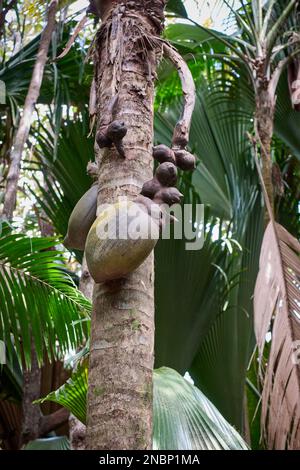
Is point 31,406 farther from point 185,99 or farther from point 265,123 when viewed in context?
point 185,99

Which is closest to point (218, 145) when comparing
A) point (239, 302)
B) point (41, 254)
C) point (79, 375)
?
point (239, 302)

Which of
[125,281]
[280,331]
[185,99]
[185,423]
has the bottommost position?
[185,423]

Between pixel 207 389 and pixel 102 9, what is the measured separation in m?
2.44

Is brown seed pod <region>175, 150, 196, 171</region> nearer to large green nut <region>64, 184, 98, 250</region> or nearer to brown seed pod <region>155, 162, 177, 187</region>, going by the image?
brown seed pod <region>155, 162, 177, 187</region>

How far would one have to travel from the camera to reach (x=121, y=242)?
1331 millimetres

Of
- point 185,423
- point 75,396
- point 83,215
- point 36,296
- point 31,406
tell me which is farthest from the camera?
point 31,406

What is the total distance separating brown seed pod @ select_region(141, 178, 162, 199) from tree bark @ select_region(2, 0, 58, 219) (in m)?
1.49

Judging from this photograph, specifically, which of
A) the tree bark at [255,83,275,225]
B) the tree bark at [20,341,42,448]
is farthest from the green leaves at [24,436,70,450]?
the tree bark at [255,83,275,225]

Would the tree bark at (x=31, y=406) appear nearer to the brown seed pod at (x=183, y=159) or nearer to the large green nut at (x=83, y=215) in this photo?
the large green nut at (x=83, y=215)

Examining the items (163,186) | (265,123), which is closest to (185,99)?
(163,186)

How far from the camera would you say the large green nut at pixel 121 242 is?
1.33 m

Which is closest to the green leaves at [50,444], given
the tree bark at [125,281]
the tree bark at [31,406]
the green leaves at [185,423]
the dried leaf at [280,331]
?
the tree bark at [31,406]

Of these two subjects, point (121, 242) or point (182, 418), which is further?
point (182, 418)

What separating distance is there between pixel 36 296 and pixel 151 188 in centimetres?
110
